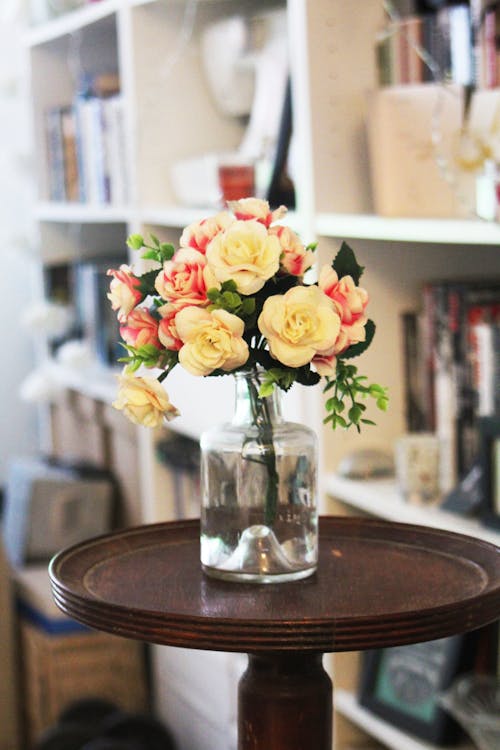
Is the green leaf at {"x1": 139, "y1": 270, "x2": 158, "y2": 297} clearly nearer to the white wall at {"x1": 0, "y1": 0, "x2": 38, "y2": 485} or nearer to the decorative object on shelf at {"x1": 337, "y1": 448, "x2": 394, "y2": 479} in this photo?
the decorative object on shelf at {"x1": 337, "y1": 448, "x2": 394, "y2": 479}

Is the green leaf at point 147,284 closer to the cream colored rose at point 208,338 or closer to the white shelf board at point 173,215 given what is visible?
the cream colored rose at point 208,338

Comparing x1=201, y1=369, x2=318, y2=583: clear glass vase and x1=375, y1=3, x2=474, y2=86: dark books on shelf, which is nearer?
x1=201, y1=369, x2=318, y2=583: clear glass vase

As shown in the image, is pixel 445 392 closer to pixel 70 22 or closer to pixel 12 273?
pixel 70 22

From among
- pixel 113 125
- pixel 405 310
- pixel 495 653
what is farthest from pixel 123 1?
pixel 495 653

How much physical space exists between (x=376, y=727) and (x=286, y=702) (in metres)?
0.82

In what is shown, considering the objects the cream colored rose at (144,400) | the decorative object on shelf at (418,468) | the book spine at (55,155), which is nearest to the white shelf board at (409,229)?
the decorative object on shelf at (418,468)

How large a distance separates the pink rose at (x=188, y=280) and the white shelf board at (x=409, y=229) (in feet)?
1.58

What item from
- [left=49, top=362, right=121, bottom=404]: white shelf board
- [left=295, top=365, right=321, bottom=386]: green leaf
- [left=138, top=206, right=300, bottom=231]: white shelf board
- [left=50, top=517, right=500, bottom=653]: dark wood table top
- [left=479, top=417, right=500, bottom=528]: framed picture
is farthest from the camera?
[left=49, top=362, right=121, bottom=404]: white shelf board

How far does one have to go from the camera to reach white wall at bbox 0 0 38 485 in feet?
11.6

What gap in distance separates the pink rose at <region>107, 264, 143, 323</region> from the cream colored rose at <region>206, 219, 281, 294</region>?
8 centimetres

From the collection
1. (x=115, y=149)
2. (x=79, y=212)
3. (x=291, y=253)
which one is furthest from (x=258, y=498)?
(x=79, y=212)

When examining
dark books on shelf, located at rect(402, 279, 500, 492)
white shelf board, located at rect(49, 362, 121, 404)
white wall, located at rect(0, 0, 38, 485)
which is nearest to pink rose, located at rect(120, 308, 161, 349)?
dark books on shelf, located at rect(402, 279, 500, 492)

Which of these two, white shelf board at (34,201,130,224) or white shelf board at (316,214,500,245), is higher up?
white shelf board at (34,201,130,224)

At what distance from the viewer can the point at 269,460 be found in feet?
3.97
